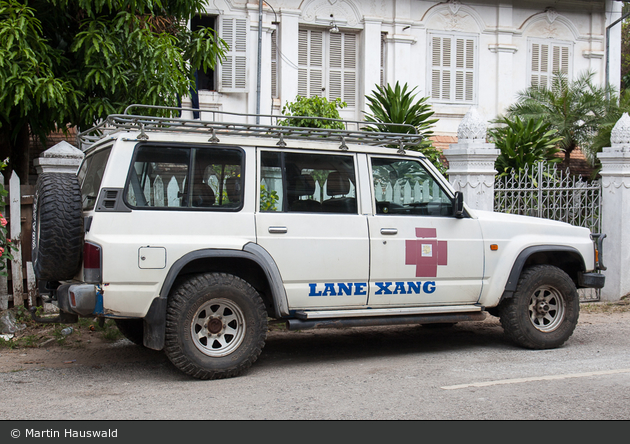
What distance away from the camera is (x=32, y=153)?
13.5 m

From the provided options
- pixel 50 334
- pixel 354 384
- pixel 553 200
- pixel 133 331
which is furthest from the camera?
pixel 553 200

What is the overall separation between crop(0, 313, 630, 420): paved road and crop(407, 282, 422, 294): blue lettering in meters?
0.66

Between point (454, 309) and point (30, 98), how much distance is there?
5.47m

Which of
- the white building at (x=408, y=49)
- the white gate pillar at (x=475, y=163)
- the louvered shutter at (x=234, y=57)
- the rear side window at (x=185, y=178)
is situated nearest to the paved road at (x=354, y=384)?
the rear side window at (x=185, y=178)

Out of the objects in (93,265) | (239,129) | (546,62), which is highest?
(546,62)

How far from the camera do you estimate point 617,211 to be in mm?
9875

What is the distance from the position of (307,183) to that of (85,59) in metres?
3.59

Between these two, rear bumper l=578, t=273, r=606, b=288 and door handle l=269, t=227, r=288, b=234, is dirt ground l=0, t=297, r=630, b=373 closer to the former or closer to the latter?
rear bumper l=578, t=273, r=606, b=288

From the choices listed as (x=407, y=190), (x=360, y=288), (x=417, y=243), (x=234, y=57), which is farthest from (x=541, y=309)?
(x=234, y=57)

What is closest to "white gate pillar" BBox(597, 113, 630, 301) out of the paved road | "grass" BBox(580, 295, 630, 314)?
"grass" BBox(580, 295, 630, 314)

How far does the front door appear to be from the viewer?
5984mm

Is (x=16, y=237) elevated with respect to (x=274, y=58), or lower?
lower

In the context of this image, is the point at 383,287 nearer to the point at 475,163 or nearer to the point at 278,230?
the point at 278,230

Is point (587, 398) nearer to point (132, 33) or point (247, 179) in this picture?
point (247, 179)
